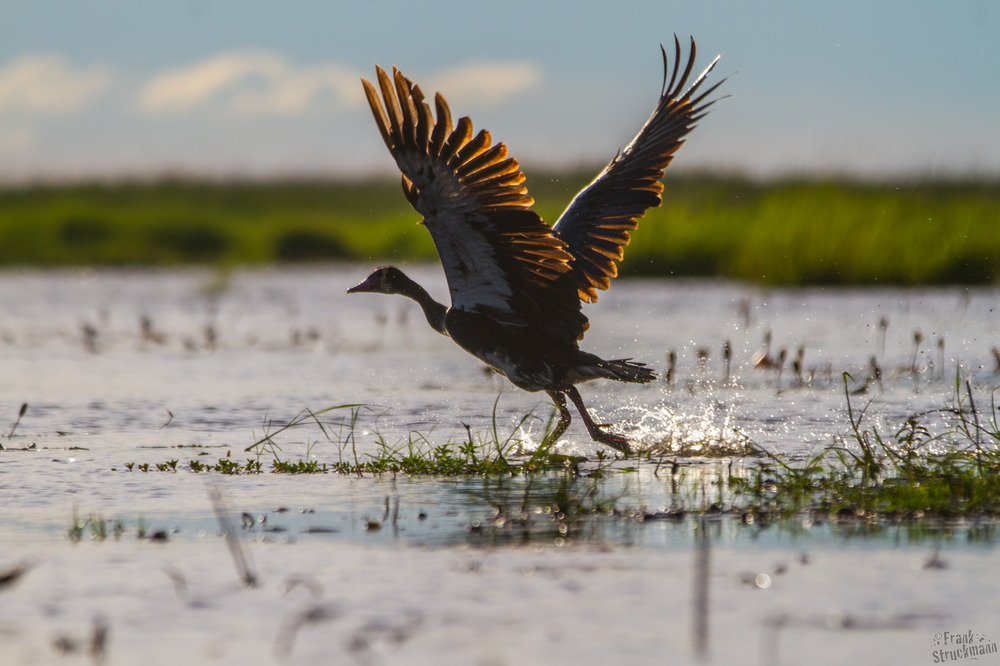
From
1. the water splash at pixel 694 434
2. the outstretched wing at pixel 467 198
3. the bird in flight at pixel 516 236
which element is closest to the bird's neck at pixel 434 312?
the bird in flight at pixel 516 236

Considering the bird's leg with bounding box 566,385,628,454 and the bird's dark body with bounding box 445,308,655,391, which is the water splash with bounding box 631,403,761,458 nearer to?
the bird's leg with bounding box 566,385,628,454

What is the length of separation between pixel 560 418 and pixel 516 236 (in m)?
1.36

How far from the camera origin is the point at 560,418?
23.0 ft

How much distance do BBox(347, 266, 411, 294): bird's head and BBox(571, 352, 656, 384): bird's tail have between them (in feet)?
3.80

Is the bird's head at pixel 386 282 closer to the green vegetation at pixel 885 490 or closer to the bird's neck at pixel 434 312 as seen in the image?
the bird's neck at pixel 434 312

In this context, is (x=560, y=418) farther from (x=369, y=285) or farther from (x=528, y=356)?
(x=369, y=285)

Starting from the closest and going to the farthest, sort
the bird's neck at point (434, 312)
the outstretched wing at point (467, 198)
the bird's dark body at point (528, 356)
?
the outstretched wing at point (467, 198)
the bird's dark body at point (528, 356)
the bird's neck at point (434, 312)

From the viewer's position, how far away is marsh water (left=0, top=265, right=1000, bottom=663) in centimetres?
433

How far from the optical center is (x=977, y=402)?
25.6ft

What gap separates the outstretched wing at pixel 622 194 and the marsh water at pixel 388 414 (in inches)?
42.5

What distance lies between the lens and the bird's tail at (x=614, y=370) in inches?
268

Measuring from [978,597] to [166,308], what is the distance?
46.6 feet

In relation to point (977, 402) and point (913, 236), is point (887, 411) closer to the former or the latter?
point (977, 402)

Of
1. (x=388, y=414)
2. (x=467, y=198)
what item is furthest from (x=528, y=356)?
(x=388, y=414)
